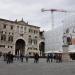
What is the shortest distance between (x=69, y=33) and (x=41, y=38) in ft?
85.9

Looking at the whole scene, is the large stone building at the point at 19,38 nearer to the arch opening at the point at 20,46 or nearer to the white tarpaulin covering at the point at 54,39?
the arch opening at the point at 20,46

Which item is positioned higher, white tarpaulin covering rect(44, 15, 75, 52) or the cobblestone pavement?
white tarpaulin covering rect(44, 15, 75, 52)

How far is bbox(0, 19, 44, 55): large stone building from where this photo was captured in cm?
8012

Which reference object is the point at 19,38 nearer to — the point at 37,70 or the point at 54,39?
the point at 54,39

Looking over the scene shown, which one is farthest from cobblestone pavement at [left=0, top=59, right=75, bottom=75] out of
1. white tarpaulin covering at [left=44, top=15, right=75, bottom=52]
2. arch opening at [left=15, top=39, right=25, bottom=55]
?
arch opening at [left=15, top=39, right=25, bottom=55]

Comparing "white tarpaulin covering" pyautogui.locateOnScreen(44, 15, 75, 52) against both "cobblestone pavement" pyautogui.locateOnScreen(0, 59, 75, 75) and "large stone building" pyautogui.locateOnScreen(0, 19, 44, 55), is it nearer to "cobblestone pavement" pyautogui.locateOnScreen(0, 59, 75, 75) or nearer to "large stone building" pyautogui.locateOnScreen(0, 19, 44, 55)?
"large stone building" pyautogui.locateOnScreen(0, 19, 44, 55)

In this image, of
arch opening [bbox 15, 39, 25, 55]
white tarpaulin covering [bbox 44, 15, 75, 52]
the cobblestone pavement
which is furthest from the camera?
arch opening [bbox 15, 39, 25, 55]

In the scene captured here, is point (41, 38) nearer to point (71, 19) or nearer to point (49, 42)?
point (49, 42)

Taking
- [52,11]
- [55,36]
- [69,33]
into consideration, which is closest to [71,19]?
[69,33]

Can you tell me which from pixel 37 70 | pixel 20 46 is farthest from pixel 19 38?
pixel 37 70

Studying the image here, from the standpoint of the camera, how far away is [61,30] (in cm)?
7756

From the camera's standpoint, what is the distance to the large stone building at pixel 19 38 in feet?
263

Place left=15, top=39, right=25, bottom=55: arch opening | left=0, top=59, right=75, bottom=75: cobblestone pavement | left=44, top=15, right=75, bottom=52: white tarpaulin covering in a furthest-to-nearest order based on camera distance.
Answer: left=15, top=39, right=25, bottom=55: arch opening < left=44, top=15, right=75, bottom=52: white tarpaulin covering < left=0, top=59, right=75, bottom=75: cobblestone pavement

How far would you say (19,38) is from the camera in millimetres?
85500
